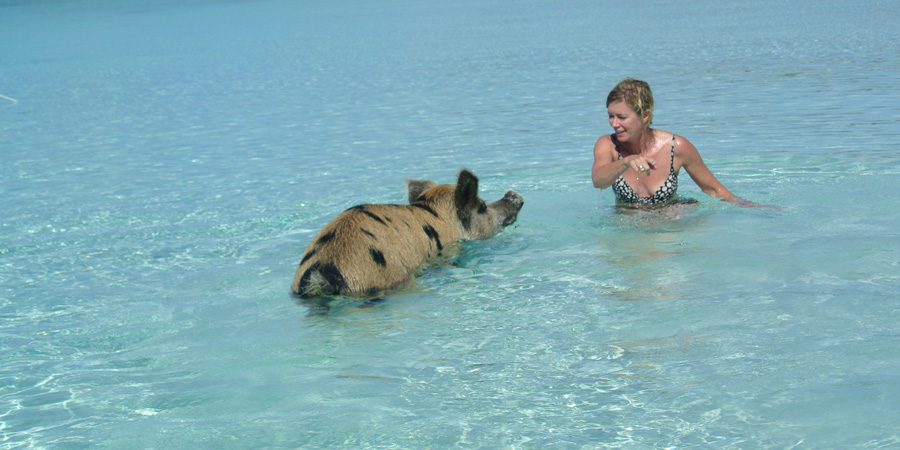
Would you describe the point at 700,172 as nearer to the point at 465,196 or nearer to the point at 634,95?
the point at 634,95

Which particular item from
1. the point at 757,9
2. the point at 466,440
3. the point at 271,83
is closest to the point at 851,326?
the point at 466,440

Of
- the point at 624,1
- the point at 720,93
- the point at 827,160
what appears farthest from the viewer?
the point at 624,1

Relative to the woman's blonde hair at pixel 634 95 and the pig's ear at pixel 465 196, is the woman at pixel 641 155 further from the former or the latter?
the pig's ear at pixel 465 196

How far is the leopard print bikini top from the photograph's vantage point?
8.80m

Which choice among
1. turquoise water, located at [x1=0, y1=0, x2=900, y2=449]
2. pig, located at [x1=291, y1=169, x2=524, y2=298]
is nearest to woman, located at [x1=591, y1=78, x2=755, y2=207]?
turquoise water, located at [x1=0, y1=0, x2=900, y2=449]

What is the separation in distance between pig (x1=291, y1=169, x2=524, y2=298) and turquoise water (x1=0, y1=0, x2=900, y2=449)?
0.59ft

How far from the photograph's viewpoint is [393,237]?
6543mm

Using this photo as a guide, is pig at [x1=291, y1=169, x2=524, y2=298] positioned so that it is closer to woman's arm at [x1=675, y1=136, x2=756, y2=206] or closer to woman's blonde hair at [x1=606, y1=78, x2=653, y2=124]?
woman's blonde hair at [x1=606, y1=78, x2=653, y2=124]

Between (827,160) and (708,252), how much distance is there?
3.92 metres

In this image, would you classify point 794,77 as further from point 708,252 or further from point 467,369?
point 467,369

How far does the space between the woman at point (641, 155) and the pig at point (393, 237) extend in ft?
3.69

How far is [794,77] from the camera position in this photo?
58.8ft

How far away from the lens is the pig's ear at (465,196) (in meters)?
7.32

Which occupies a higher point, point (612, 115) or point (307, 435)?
point (612, 115)
